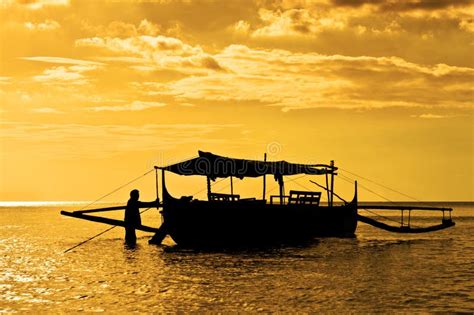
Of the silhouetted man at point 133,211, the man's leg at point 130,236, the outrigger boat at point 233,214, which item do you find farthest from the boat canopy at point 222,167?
the man's leg at point 130,236

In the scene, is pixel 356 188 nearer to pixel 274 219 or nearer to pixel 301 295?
pixel 274 219

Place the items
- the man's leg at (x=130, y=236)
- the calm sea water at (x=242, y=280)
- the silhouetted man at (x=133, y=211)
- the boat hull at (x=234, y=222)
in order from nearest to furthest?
1. the calm sea water at (x=242, y=280)
2. the boat hull at (x=234, y=222)
3. the silhouetted man at (x=133, y=211)
4. the man's leg at (x=130, y=236)

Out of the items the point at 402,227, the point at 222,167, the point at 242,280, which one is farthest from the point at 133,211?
the point at 402,227

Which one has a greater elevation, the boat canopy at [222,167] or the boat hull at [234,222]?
the boat canopy at [222,167]

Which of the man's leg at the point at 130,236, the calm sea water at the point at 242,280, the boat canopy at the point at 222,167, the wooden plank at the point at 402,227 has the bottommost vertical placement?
the calm sea water at the point at 242,280

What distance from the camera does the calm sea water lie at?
18.6 meters

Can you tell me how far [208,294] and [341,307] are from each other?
4.50 metres

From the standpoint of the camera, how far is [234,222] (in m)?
33.7

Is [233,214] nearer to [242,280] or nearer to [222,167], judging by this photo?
[222,167]

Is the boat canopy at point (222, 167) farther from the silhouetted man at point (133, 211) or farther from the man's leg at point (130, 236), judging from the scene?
the man's leg at point (130, 236)

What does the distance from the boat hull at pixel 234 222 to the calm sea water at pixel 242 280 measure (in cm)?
116

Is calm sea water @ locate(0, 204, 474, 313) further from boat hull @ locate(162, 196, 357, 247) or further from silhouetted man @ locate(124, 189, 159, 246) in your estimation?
silhouetted man @ locate(124, 189, 159, 246)

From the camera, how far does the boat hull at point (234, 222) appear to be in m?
33.4

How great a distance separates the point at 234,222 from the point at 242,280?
10713 mm
